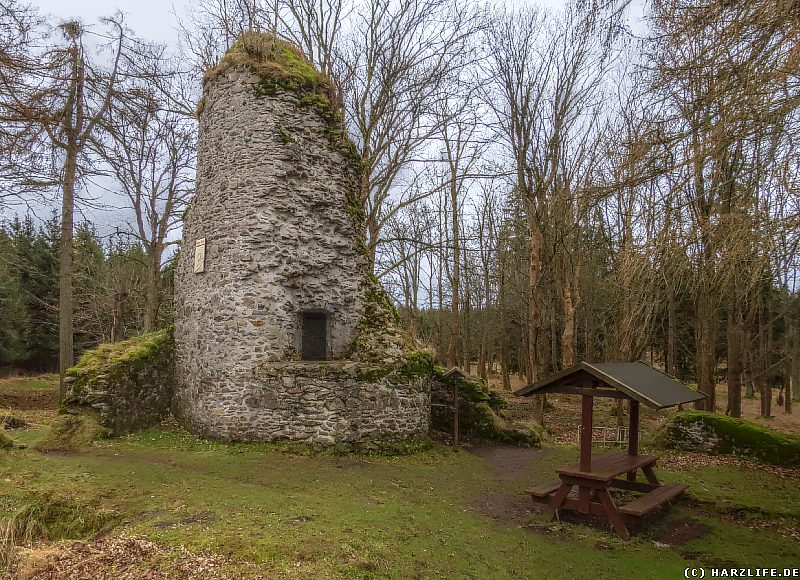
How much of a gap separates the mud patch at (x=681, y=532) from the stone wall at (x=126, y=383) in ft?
31.6

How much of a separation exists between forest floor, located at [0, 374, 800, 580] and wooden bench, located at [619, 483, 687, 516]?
0.98 feet

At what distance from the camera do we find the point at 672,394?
22.6 feet

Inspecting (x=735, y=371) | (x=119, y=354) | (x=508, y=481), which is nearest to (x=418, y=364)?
(x=508, y=481)

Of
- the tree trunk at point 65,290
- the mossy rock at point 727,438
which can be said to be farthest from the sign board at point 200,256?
the mossy rock at point 727,438

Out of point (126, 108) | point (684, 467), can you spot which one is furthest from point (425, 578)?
point (126, 108)

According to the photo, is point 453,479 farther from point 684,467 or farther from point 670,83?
point 670,83

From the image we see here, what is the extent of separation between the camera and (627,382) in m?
6.39

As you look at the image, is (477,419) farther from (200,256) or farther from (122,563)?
(122,563)

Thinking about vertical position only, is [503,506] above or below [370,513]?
below

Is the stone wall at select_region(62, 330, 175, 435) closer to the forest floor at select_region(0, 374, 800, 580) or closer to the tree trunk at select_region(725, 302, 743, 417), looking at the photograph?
the forest floor at select_region(0, 374, 800, 580)

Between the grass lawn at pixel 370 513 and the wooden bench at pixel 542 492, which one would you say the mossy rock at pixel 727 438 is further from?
the wooden bench at pixel 542 492

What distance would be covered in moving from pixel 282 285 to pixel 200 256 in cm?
208

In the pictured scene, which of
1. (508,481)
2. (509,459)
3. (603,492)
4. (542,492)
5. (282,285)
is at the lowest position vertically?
(509,459)

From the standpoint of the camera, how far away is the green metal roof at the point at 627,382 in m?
6.14
